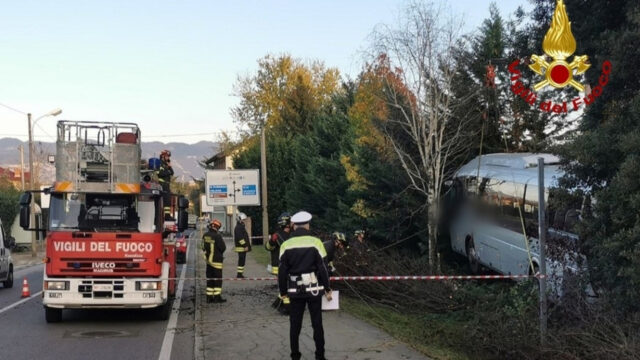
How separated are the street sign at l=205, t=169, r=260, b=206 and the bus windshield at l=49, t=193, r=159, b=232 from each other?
1297 cm

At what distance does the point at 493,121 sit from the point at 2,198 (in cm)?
4211

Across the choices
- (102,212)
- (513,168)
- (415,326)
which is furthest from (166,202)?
(513,168)

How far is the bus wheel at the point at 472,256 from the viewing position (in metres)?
16.1

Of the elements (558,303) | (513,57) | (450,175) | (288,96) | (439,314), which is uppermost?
(288,96)

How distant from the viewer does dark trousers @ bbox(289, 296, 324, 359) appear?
301 inches

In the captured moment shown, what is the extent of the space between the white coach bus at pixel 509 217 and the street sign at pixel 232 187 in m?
8.90

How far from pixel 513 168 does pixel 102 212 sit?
27.7 feet

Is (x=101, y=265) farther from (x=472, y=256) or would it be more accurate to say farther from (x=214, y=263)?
(x=472, y=256)

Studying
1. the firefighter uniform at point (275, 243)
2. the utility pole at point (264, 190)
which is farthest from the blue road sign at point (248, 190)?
the firefighter uniform at point (275, 243)

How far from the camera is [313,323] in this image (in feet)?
25.3

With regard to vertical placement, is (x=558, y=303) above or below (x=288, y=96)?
below

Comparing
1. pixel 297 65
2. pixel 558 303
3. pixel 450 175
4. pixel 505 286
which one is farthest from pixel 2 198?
pixel 558 303

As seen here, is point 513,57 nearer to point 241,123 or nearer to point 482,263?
point 482,263

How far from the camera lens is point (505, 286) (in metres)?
12.6
